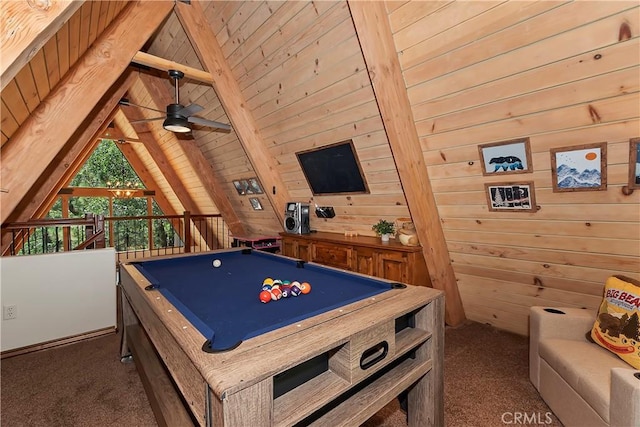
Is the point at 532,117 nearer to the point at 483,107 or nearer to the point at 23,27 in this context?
the point at 483,107

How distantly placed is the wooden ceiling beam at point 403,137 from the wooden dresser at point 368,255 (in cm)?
14

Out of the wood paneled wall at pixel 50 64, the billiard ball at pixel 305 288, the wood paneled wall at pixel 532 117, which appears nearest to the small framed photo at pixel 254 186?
the wood paneled wall at pixel 50 64

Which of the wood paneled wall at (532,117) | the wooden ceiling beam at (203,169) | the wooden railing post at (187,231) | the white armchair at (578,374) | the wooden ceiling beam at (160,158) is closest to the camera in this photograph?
the white armchair at (578,374)

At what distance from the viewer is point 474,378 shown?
2.06 m

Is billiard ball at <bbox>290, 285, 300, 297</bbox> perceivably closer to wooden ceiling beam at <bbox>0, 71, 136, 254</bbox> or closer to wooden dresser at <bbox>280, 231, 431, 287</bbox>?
wooden dresser at <bbox>280, 231, 431, 287</bbox>

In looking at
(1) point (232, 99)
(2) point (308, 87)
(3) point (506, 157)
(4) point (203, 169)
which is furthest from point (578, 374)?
(4) point (203, 169)

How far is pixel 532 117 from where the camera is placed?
174cm

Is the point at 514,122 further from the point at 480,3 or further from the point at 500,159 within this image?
the point at 480,3

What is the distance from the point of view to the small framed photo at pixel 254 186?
4366 millimetres

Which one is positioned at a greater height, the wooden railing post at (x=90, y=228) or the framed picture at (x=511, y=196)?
the framed picture at (x=511, y=196)

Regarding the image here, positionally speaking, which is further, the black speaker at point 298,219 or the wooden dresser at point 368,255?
the black speaker at point 298,219

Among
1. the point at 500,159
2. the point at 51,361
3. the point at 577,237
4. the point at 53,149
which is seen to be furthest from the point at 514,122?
the point at 51,361

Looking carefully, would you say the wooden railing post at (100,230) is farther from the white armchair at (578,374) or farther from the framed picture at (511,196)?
the white armchair at (578,374)

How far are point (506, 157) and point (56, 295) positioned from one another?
398cm
